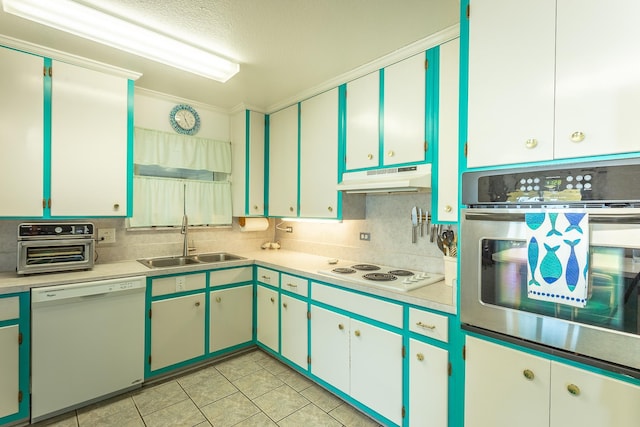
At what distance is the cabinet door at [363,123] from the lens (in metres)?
2.41

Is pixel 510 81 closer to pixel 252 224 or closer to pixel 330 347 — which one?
pixel 330 347

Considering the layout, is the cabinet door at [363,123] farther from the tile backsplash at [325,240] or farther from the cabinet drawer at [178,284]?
the cabinet drawer at [178,284]

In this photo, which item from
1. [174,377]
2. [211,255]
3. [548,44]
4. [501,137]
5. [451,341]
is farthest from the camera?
[211,255]

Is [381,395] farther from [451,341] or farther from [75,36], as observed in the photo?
[75,36]

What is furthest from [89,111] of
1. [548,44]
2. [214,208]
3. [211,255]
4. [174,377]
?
[548,44]

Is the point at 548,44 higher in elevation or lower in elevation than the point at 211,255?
higher

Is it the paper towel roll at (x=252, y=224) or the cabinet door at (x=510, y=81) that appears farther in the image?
the paper towel roll at (x=252, y=224)

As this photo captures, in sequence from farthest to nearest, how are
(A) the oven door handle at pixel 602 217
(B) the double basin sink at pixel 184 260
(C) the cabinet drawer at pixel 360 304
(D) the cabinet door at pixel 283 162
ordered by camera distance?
(D) the cabinet door at pixel 283 162 → (B) the double basin sink at pixel 184 260 → (C) the cabinet drawer at pixel 360 304 → (A) the oven door handle at pixel 602 217

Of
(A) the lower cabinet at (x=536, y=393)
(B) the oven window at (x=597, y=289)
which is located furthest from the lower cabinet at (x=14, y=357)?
(B) the oven window at (x=597, y=289)

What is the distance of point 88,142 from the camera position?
7.89ft

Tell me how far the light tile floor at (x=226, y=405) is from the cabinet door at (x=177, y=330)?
0.18 m

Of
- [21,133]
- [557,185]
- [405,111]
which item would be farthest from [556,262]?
[21,133]

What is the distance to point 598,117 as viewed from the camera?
45.8 inches

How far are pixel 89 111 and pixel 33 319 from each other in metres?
1.53
